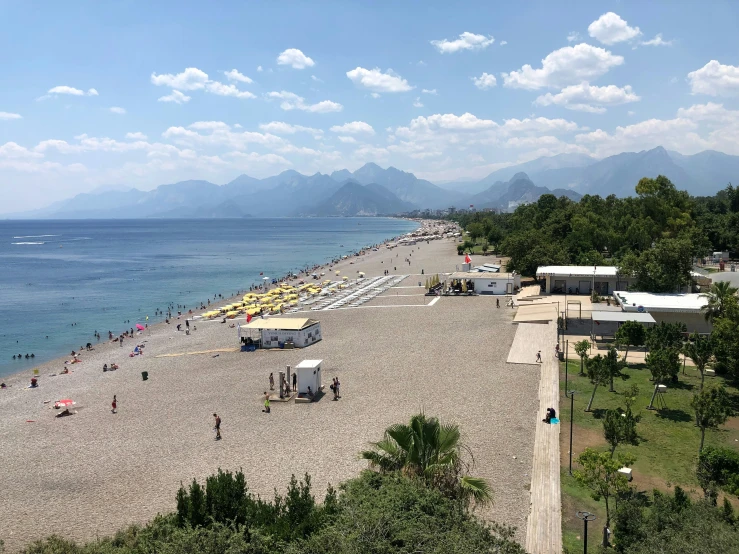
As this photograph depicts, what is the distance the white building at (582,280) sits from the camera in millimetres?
36469

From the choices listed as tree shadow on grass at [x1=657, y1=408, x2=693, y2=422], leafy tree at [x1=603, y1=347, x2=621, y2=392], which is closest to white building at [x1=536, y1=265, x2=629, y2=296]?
leafy tree at [x1=603, y1=347, x2=621, y2=392]

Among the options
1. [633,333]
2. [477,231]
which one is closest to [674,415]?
[633,333]

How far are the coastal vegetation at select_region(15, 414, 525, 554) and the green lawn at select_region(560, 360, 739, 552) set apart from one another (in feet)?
11.7

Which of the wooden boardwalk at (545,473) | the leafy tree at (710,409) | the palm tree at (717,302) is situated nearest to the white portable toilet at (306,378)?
the wooden boardwalk at (545,473)

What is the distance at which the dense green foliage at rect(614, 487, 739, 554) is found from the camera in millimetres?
6992

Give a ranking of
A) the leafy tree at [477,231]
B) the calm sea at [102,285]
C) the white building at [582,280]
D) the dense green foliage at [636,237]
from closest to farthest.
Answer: the dense green foliage at [636,237], the white building at [582,280], the calm sea at [102,285], the leafy tree at [477,231]

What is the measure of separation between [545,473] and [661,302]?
61.1ft

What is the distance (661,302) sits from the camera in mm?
27734

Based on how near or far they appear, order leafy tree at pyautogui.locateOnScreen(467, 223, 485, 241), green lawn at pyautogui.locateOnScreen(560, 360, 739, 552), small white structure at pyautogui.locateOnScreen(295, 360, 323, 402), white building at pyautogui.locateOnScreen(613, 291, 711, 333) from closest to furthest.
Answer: green lawn at pyautogui.locateOnScreen(560, 360, 739, 552) → small white structure at pyautogui.locateOnScreen(295, 360, 323, 402) → white building at pyautogui.locateOnScreen(613, 291, 711, 333) → leafy tree at pyautogui.locateOnScreen(467, 223, 485, 241)

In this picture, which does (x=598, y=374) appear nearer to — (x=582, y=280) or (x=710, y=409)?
(x=710, y=409)

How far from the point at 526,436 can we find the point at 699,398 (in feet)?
14.9

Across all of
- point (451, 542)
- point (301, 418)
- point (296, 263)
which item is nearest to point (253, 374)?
point (301, 418)

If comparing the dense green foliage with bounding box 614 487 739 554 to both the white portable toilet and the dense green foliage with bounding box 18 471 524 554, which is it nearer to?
the dense green foliage with bounding box 18 471 524 554

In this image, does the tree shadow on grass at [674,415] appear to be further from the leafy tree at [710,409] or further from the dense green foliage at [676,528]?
the dense green foliage at [676,528]
